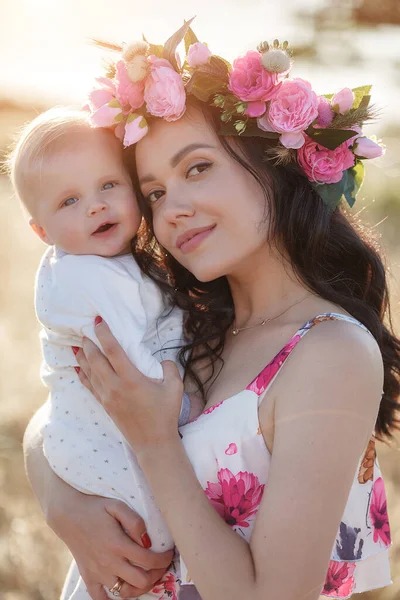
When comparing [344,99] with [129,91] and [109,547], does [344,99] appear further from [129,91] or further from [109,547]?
[109,547]

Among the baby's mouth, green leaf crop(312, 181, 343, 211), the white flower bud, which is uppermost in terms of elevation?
the white flower bud

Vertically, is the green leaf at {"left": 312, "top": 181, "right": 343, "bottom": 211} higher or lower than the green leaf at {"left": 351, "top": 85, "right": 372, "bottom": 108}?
lower

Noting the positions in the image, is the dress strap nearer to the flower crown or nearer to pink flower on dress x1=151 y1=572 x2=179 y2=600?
the flower crown

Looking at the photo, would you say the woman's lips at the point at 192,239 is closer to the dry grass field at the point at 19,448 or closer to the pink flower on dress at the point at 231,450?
the pink flower on dress at the point at 231,450

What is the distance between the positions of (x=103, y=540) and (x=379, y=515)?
0.81m

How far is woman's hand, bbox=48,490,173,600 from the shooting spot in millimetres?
1983

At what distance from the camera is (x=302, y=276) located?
87.4 inches

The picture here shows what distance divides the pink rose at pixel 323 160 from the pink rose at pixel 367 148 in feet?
0.11

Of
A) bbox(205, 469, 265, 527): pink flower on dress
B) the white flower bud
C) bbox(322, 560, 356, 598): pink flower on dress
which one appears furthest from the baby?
the white flower bud

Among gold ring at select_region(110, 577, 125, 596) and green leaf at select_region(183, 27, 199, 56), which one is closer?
gold ring at select_region(110, 577, 125, 596)

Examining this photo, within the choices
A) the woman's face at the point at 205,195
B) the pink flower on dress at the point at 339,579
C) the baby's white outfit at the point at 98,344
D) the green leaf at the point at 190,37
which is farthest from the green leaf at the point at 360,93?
the pink flower on dress at the point at 339,579

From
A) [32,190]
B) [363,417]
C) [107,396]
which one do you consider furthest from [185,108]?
[363,417]

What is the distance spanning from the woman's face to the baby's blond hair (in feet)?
0.90

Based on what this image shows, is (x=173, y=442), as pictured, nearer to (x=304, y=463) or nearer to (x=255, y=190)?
(x=304, y=463)
